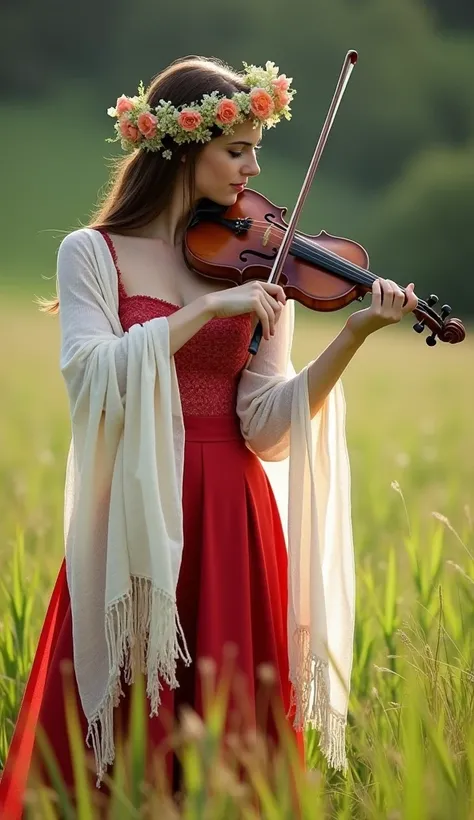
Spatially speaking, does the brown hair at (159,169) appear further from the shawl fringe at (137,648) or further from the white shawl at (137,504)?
the shawl fringe at (137,648)

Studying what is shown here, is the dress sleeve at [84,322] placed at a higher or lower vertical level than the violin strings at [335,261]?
lower

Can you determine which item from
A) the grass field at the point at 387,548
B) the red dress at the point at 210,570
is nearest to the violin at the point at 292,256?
the red dress at the point at 210,570

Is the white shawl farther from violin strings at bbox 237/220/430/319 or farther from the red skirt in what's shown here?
violin strings at bbox 237/220/430/319

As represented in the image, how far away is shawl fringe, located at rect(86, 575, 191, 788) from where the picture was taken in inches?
71.3

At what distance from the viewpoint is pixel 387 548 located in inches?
146

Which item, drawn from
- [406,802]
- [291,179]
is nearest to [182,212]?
[406,802]

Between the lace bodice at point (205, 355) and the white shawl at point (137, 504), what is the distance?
0.03 metres

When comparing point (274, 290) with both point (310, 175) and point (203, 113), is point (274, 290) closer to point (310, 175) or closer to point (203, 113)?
point (310, 175)

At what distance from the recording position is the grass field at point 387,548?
4.88 ft

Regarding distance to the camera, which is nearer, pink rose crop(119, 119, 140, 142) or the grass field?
the grass field

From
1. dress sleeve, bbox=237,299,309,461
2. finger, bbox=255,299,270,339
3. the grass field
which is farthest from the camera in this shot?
dress sleeve, bbox=237,299,309,461

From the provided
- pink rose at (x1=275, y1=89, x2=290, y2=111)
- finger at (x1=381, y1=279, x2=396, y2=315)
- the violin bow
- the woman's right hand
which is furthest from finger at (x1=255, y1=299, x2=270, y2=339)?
pink rose at (x1=275, y1=89, x2=290, y2=111)

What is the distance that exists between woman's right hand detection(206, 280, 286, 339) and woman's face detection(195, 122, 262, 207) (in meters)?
0.25

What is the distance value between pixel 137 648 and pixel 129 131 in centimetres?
95
